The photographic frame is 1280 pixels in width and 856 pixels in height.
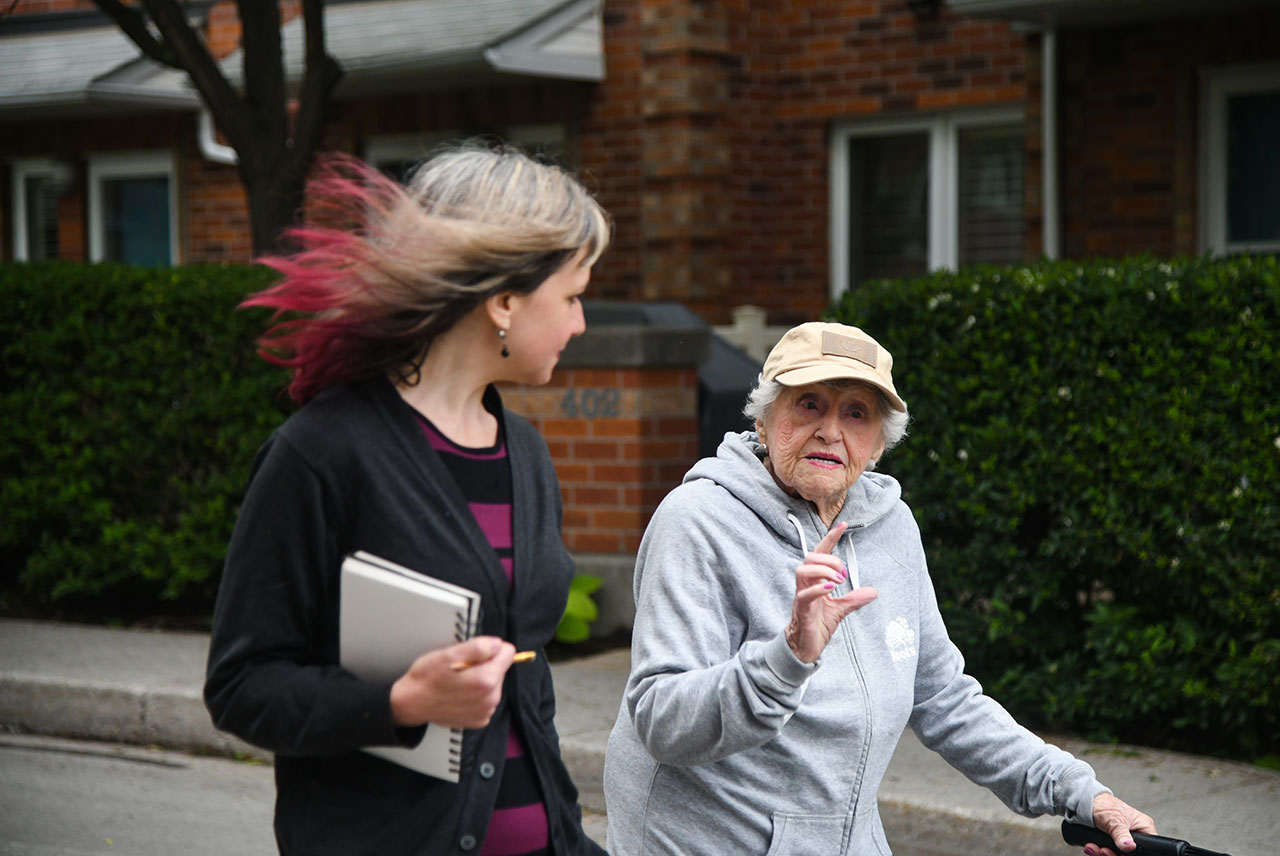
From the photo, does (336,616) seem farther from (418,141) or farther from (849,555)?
(418,141)

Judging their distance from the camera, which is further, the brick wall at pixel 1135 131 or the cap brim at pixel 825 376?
the brick wall at pixel 1135 131

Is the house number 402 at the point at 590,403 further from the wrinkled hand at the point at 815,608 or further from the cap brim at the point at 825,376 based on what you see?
the wrinkled hand at the point at 815,608

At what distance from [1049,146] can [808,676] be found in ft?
25.9

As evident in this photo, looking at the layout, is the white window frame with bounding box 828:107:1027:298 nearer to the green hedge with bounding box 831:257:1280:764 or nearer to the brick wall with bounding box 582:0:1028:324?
the brick wall with bounding box 582:0:1028:324

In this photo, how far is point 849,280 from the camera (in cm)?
1122

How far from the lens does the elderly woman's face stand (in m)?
2.73

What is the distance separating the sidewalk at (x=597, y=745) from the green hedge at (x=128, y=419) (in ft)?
1.46

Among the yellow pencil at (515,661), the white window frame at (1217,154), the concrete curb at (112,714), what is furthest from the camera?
the white window frame at (1217,154)

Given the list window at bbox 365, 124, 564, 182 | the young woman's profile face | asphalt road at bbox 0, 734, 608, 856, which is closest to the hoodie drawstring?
the young woman's profile face

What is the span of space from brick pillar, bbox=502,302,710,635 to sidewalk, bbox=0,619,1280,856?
54 centimetres

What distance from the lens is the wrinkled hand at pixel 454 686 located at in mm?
1905

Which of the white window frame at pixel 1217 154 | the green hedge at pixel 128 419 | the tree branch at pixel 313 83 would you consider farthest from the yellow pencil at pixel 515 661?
the white window frame at pixel 1217 154

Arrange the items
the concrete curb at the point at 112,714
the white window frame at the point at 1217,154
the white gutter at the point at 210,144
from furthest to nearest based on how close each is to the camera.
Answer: the white gutter at the point at 210,144 < the white window frame at the point at 1217,154 < the concrete curb at the point at 112,714

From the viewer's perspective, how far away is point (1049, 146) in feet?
31.3
